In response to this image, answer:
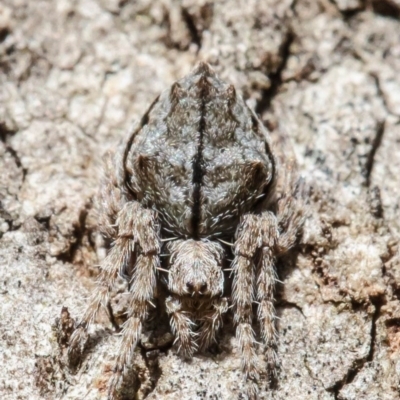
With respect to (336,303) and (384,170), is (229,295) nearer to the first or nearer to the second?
(336,303)

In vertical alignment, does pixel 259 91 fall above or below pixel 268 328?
above

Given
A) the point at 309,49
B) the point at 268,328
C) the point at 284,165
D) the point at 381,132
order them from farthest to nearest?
1. the point at 309,49
2. the point at 381,132
3. the point at 284,165
4. the point at 268,328

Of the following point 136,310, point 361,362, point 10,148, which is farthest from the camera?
point 10,148

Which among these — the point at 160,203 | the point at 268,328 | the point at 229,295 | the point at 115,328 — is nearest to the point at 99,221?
the point at 160,203

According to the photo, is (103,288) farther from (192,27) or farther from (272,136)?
(192,27)

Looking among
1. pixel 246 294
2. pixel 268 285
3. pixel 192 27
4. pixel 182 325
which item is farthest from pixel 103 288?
pixel 192 27

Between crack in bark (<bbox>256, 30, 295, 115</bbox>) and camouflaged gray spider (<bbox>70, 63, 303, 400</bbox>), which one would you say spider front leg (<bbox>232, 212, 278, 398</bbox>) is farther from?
crack in bark (<bbox>256, 30, 295, 115</bbox>)

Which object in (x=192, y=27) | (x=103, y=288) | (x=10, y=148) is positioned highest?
(x=192, y=27)

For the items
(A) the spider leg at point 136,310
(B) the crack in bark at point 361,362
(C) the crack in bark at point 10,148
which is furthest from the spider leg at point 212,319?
(C) the crack in bark at point 10,148
